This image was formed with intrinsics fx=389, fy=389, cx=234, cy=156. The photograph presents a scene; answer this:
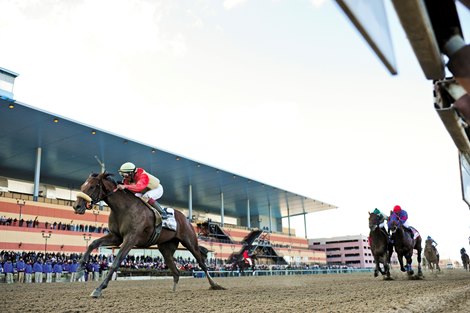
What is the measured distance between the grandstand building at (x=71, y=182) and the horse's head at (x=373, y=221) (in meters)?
25.2

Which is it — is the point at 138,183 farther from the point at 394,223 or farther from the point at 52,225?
the point at 52,225

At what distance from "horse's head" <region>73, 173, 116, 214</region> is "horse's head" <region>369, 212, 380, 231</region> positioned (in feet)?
26.3

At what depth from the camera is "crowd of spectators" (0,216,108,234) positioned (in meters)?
31.8

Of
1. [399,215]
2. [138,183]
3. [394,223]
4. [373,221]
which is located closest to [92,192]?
[138,183]

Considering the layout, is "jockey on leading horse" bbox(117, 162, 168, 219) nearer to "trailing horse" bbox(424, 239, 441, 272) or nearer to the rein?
the rein

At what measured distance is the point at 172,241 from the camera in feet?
29.8

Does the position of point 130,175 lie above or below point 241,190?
below

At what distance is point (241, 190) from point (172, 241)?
48.4 meters

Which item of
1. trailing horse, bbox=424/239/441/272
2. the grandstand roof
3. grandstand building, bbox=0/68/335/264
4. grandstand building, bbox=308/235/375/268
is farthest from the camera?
grandstand building, bbox=308/235/375/268

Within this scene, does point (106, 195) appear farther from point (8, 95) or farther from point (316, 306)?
point (8, 95)

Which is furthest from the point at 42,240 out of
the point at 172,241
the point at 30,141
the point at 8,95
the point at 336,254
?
the point at 336,254

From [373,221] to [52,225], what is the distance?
1250 inches

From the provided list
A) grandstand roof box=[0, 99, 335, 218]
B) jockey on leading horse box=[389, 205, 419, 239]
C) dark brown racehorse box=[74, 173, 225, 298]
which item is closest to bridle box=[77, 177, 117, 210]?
dark brown racehorse box=[74, 173, 225, 298]

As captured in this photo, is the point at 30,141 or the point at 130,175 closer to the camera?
the point at 130,175
